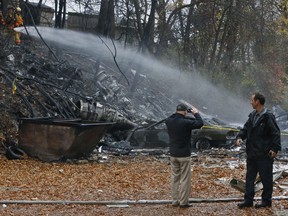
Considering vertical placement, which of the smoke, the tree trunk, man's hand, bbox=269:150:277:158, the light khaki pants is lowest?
the smoke

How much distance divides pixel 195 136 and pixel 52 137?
708cm

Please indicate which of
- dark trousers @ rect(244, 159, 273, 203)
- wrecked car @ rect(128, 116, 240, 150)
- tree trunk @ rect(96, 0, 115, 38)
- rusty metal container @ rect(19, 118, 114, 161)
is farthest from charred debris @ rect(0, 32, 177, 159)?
dark trousers @ rect(244, 159, 273, 203)

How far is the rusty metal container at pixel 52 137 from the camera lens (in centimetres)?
1383

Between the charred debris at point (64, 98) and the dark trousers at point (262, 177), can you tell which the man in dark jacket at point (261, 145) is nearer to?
the dark trousers at point (262, 177)

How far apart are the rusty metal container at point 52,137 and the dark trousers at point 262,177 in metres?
6.42

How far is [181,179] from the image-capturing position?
8406 mm

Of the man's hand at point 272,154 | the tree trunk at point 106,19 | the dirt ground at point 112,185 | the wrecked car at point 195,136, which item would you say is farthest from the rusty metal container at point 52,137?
→ the tree trunk at point 106,19

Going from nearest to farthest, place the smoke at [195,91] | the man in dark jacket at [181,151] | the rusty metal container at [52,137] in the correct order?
the man in dark jacket at [181,151] → the rusty metal container at [52,137] → the smoke at [195,91]

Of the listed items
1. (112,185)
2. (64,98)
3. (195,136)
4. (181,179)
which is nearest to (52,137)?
(112,185)

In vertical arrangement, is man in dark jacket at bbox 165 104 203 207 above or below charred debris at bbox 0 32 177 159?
above

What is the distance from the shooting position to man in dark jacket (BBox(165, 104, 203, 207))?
829 centimetres

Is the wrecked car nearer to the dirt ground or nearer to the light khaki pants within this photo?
the dirt ground

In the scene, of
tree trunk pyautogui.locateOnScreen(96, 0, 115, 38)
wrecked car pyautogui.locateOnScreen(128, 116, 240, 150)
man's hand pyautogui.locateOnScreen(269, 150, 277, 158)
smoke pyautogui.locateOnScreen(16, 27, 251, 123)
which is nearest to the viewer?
man's hand pyautogui.locateOnScreen(269, 150, 277, 158)

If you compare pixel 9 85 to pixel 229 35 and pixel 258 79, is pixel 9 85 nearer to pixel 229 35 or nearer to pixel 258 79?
pixel 229 35
